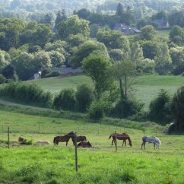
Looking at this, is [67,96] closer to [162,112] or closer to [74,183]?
[162,112]

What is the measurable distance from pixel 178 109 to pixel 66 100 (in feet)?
→ 71.8

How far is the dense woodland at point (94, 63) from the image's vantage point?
7394 cm

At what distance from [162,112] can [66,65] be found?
223ft

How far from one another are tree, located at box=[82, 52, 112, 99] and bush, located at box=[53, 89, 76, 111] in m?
3.63

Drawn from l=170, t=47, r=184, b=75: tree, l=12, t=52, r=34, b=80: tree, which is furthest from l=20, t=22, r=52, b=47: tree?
l=170, t=47, r=184, b=75: tree

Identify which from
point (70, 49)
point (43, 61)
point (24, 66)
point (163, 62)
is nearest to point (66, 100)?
point (43, 61)

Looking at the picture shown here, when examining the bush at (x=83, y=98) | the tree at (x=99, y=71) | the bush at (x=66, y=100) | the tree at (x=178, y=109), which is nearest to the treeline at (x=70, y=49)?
the tree at (x=99, y=71)

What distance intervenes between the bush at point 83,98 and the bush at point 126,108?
171 inches

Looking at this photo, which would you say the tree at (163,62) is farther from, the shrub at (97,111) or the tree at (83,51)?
the shrub at (97,111)

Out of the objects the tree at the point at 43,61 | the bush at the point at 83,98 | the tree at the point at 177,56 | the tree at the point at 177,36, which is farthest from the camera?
the tree at the point at 177,36

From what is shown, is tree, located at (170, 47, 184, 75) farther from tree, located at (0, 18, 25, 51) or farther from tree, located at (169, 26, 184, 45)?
tree, located at (0, 18, 25, 51)

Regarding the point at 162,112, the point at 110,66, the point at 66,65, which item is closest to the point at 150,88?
the point at 110,66

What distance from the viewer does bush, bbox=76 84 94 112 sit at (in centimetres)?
7700

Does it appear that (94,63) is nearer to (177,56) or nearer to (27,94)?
(27,94)
